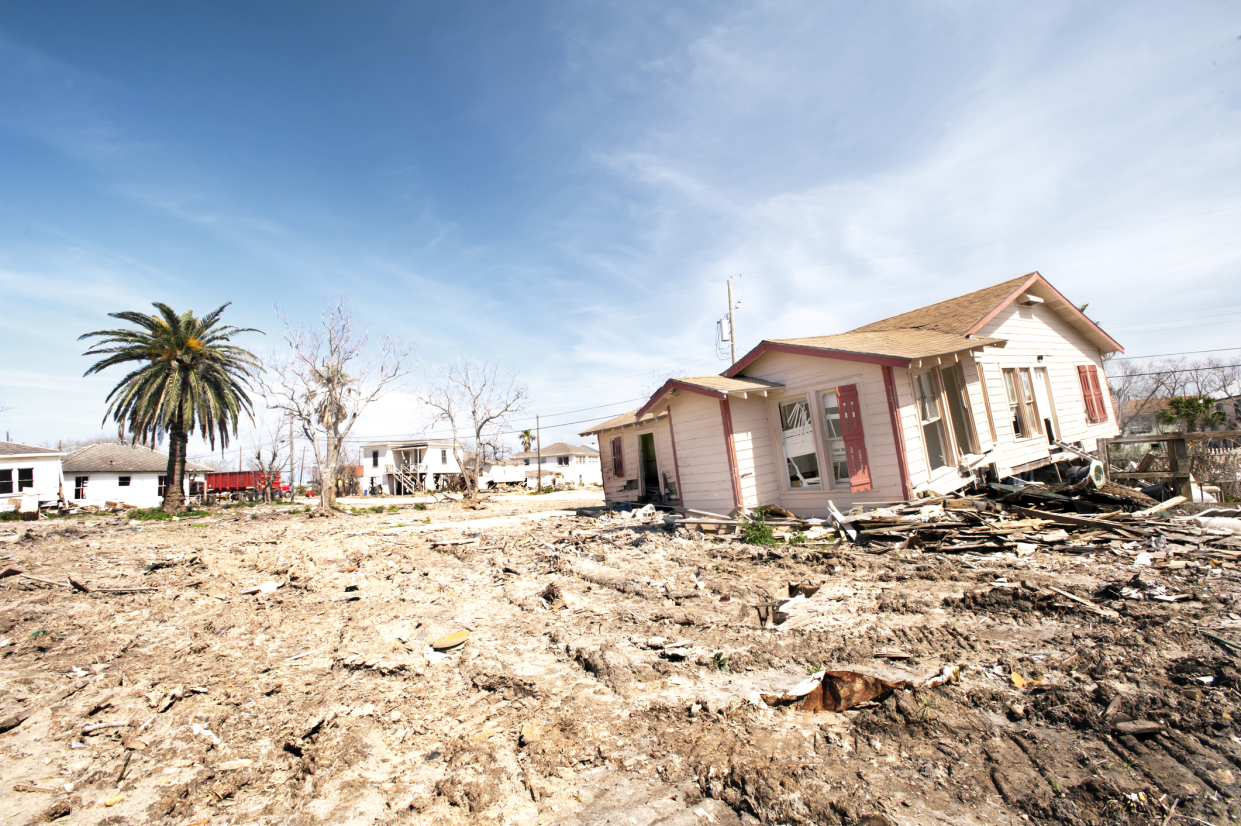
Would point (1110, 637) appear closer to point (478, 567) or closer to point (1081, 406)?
point (478, 567)

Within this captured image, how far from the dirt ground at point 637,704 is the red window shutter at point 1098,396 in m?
12.9

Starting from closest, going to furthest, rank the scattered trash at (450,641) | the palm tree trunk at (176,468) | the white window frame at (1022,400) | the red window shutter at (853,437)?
the scattered trash at (450,641) < the red window shutter at (853,437) < the white window frame at (1022,400) < the palm tree trunk at (176,468)

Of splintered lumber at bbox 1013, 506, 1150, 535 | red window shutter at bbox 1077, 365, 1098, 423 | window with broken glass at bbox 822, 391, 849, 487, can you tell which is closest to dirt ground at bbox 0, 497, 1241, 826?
splintered lumber at bbox 1013, 506, 1150, 535

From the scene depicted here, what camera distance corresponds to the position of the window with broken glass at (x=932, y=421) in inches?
442

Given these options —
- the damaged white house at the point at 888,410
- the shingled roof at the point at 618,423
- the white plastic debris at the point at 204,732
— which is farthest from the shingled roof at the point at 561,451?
the white plastic debris at the point at 204,732

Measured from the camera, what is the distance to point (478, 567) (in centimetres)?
948

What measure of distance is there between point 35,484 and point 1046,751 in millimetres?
44134

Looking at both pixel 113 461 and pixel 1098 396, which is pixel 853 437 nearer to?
pixel 1098 396

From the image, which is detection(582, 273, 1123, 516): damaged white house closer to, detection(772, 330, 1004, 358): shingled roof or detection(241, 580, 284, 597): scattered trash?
detection(772, 330, 1004, 358): shingled roof

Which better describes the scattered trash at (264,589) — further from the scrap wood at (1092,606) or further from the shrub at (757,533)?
the scrap wood at (1092,606)

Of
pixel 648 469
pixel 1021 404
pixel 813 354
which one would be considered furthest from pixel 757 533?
pixel 648 469

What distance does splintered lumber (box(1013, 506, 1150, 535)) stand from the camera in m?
7.91

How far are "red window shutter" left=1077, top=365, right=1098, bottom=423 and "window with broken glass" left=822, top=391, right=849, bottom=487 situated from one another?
33.3ft

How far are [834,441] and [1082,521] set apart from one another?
4.27 m
